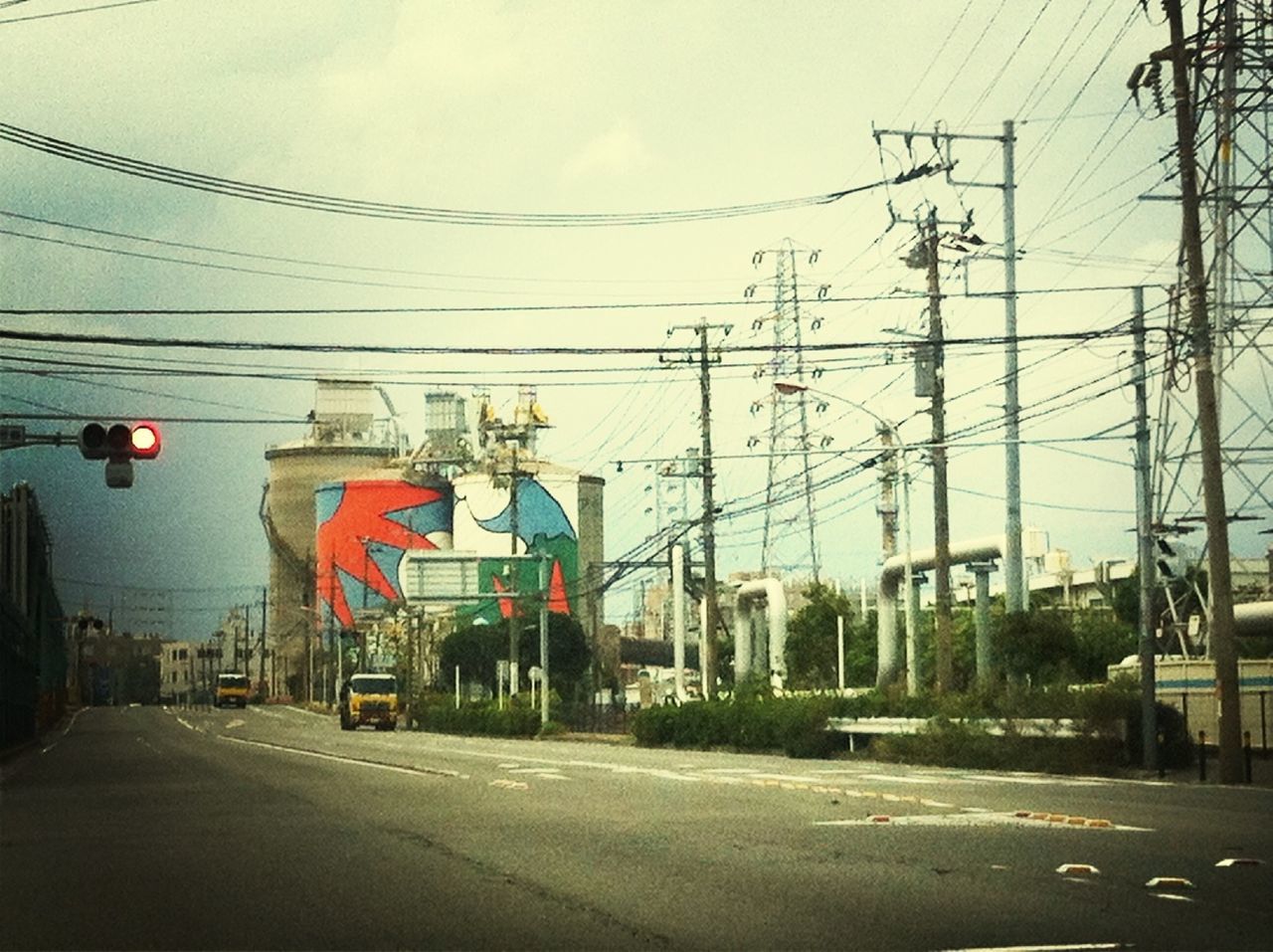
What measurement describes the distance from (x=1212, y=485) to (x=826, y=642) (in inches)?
3014

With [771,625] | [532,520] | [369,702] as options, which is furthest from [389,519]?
[771,625]

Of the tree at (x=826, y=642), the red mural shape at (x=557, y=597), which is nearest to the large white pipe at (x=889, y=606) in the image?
the tree at (x=826, y=642)

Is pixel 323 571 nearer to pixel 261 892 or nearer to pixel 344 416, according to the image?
pixel 344 416

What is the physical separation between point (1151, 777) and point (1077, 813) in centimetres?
1369

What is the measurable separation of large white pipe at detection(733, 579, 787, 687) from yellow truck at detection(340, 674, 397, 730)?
18.7m

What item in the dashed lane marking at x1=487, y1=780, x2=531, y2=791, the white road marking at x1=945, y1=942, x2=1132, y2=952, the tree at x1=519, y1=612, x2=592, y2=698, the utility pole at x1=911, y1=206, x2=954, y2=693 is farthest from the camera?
the tree at x1=519, y1=612, x2=592, y2=698

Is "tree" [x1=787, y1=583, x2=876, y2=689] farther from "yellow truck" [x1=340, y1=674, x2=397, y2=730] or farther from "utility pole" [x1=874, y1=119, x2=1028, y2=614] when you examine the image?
"utility pole" [x1=874, y1=119, x2=1028, y2=614]

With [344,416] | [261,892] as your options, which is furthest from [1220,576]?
[344,416]

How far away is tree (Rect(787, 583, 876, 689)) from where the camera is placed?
106 meters

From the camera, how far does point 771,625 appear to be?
218 feet

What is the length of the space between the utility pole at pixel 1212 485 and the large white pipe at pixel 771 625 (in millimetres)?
29251

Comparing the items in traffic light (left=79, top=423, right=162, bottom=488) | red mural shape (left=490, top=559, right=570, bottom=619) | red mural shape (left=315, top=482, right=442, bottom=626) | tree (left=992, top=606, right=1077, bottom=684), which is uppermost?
red mural shape (left=315, top=482, right=442, bottom=626)

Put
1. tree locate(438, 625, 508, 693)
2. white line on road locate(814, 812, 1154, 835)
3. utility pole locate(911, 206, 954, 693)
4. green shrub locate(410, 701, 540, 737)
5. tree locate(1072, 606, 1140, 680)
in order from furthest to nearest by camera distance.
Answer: tree locate(438, 625, 508, 693) → tree locate(1072, 606, 1140, 680) → green shrub locate(410, 701, 540, 737) → utility pole locate(911, 206, 954, 693) → white line on road locate(814, 812, 1154, 835)

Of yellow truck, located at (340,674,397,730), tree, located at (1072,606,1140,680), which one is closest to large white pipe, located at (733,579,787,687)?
tree, located at (1072,606,1140,680)
